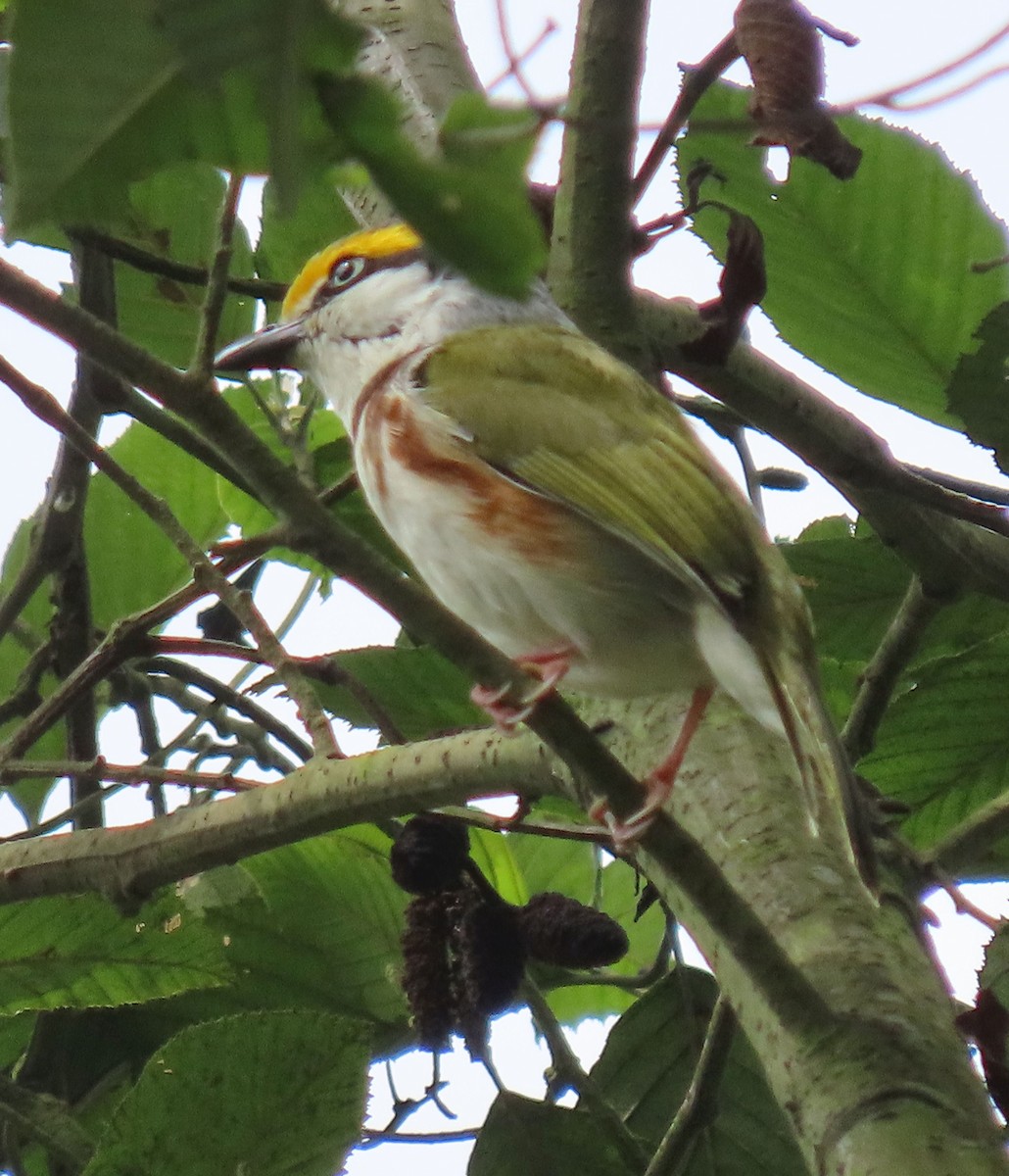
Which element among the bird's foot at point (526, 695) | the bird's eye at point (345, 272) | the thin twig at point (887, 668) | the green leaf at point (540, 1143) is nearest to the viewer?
the bird's foot at point (526, 695)

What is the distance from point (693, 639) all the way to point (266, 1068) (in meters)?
0.94

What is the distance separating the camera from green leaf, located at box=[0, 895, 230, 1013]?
2566 millimetres

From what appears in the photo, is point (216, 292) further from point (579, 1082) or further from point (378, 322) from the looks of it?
point (378, 322)

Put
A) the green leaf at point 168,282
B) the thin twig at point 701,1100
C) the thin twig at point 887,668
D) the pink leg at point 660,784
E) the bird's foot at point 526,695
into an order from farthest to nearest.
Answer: the green leaf at point 168,282
the thin twig at point 887,668
the thin twig at point 701,1100
the pink leg at point 660,784
the bird's foot at point 526,695

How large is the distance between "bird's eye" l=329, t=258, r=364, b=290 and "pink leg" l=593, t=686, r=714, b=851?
56.1 inches

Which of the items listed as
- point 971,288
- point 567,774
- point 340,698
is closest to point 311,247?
point 340,698

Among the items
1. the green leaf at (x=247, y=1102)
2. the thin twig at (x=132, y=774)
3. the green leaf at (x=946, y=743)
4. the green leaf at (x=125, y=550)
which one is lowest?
the green leaf at (x=247, y=1102)

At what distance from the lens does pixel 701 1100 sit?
8.04ft

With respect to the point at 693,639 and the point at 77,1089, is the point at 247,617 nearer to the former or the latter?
the point at 693,639

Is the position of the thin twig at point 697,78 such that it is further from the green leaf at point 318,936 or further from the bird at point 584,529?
the green leaf at point 318,936

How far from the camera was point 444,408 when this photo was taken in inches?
113

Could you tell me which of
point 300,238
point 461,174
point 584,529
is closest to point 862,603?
point 584,529

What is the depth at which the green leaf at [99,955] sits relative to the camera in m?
2.57

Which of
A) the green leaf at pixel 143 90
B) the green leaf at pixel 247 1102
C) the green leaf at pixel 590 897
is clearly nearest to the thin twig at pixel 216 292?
the green leaf at pixel 143 90
